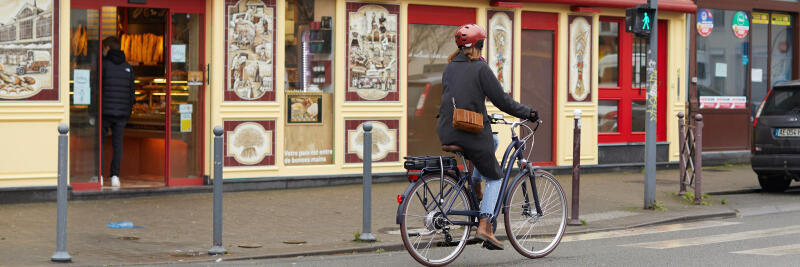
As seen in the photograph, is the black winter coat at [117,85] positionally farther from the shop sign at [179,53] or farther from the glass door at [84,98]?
the shop sign at [179,53]

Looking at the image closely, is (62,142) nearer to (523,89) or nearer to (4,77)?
(4,77)

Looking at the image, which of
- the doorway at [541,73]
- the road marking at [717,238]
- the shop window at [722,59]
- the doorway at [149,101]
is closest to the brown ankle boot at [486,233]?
the road marking at [717,238]

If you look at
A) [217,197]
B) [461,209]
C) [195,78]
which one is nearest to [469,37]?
[461,209]

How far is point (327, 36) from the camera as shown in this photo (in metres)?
14.3

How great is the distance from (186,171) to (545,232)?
6333mm

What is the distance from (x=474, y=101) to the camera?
25.8ft

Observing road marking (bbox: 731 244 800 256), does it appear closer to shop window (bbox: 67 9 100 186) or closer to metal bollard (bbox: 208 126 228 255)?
metal bollard (bbox: 208 126 228 255)

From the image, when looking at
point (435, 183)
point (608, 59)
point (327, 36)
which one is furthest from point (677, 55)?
point (435, 183)

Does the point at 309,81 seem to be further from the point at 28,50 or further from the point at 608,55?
the point at 608,55

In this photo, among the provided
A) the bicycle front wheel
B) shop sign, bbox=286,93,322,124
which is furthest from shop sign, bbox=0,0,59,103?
the bicycle front wheel

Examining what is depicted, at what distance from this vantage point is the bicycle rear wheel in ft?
25.0

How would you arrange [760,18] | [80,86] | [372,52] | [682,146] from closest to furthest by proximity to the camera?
[80,86] < [682,146] < [372,52] < [760,18]

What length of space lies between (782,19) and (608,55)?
4.76 m

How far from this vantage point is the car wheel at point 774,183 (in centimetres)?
1458
